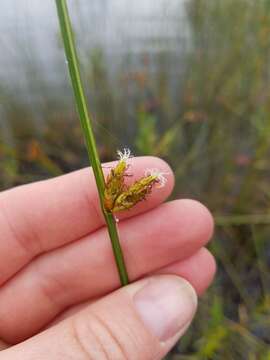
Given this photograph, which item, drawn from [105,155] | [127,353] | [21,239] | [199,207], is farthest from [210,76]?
[127,353]

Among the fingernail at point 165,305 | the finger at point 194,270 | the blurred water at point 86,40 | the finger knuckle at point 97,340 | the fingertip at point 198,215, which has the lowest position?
the finger at point 194,270

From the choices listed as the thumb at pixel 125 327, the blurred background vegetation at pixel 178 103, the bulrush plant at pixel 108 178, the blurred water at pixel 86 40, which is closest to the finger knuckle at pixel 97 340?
the thumb at pixel 125 327

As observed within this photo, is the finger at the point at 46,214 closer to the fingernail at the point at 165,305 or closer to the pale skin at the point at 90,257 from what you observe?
the pale skin at the point at 90,257

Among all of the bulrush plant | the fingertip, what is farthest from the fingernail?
the bulrush plant

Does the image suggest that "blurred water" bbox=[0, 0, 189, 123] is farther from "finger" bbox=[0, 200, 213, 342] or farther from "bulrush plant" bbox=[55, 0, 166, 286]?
"bulrush plant" bbox=[55, 0, 166, 286]

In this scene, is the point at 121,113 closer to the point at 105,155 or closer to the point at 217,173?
the point at 105,155

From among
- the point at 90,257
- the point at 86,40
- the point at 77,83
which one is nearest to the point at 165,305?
the point at 90,257

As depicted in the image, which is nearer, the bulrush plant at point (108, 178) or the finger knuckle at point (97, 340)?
the bulrush plant at point (108, 178)
